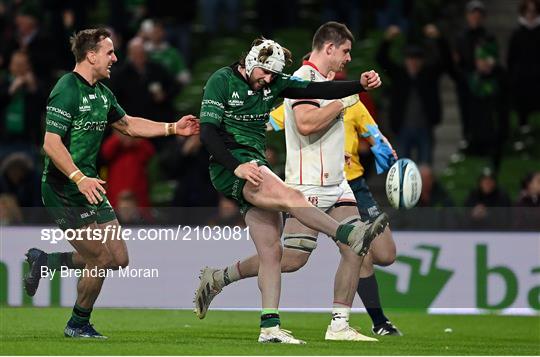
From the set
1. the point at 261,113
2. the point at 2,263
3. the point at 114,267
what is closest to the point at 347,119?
the point at 261,113

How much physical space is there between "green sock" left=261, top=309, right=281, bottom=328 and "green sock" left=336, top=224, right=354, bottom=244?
748mm

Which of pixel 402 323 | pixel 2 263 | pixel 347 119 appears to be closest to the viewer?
pixel 347 119

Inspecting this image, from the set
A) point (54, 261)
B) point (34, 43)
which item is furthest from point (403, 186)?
point (34, 43)

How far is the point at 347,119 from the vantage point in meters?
14.5

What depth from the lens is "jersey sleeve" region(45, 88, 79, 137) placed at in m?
13.0

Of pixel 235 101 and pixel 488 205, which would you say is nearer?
pixel 235 101

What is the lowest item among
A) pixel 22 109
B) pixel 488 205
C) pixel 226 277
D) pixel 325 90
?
pixel 226 277

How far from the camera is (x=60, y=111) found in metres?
13.0

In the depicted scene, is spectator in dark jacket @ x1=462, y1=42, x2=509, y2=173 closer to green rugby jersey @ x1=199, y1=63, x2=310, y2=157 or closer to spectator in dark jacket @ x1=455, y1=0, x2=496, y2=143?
spectator in dark jacket @ x1=455, y1=0, x2=496, y2=143

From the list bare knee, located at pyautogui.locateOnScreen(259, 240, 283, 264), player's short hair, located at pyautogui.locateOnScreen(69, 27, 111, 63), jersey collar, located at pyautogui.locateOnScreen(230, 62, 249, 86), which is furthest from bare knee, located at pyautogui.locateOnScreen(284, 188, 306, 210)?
player's short hair, located at pyautogui.locateOnScreen(69, 27, 111, 63)

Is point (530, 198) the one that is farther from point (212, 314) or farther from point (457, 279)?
point (212, 314)

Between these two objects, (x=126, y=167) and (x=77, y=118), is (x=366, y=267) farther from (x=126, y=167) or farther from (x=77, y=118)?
(x=126, y=167)

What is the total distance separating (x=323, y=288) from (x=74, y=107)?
5933 millimetres

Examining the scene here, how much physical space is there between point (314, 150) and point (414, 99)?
8.30 m
